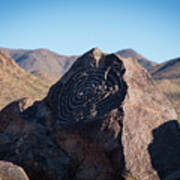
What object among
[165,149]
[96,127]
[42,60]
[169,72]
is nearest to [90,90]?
[96,127]

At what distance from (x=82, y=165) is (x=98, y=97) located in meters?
2.17

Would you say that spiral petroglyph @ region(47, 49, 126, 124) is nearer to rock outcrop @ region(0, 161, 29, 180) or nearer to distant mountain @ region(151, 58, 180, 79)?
rock outcrop @ region(0, 161, 29, 180)

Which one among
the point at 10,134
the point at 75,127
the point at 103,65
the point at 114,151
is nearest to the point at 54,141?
the point at 75,127

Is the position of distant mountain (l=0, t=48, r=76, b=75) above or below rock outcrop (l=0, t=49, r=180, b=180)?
below

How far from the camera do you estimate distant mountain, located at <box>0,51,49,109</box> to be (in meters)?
31.9

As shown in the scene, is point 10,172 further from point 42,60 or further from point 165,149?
point 42,60

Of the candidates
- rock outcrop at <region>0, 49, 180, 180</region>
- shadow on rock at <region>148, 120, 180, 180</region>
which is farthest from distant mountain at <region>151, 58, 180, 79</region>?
shadow on rock at <region>148, 120, 180, 180</region>

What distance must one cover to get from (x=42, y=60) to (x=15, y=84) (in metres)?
114

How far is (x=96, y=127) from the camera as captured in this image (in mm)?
8547

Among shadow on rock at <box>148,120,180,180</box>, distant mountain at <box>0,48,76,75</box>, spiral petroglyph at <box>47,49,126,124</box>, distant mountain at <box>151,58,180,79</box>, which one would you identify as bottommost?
distant mountain at <box>0,48,76,75</box>

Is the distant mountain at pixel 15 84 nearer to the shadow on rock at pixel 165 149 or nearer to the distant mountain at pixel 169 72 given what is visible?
the shadow on rock at pixel 165 149

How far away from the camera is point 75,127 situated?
29.5 feet

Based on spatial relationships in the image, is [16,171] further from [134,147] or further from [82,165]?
[134,147]

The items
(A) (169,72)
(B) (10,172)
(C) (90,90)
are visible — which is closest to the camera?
(B) (10,172)
